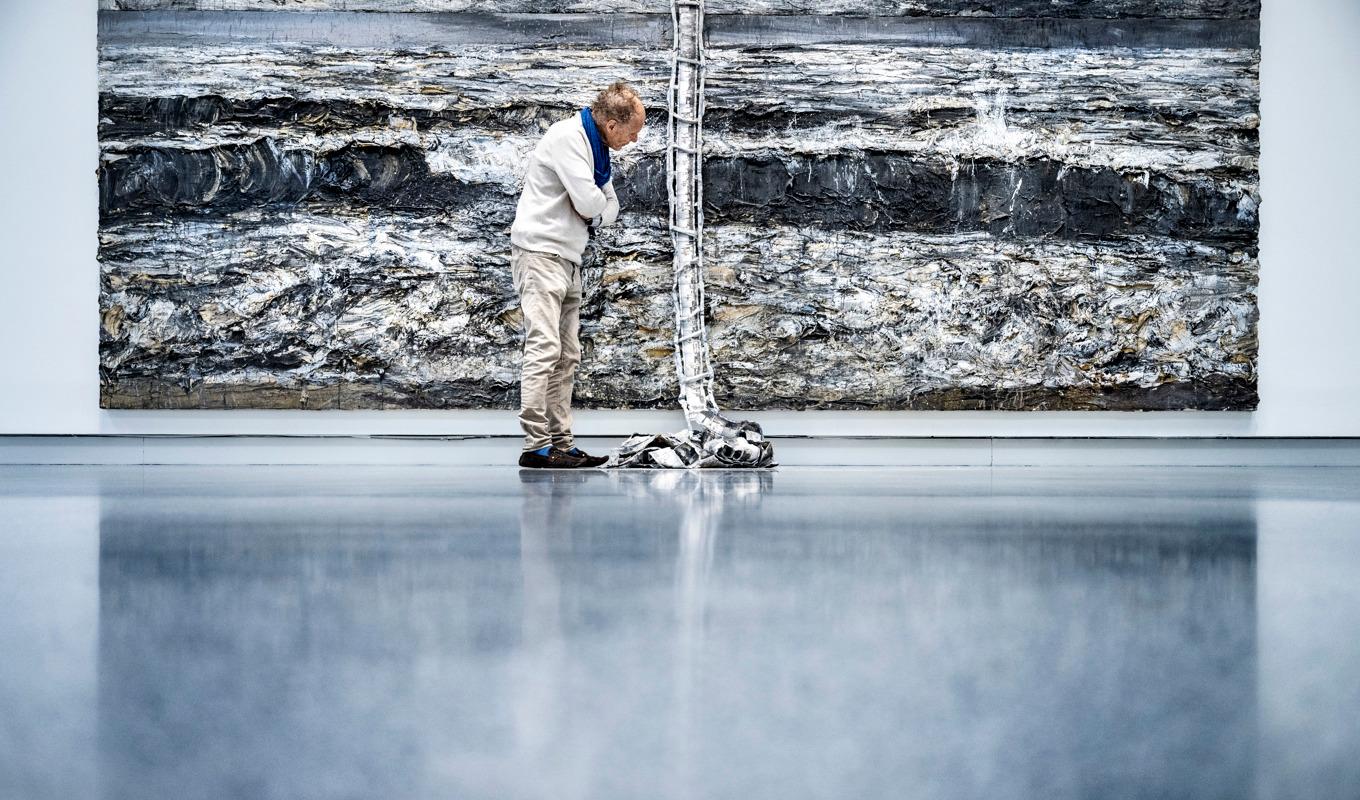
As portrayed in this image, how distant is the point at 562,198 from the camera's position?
3674 mm

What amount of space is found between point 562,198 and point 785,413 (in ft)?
3.77

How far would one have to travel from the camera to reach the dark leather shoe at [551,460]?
3566mm

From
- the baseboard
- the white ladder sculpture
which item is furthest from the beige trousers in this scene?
the white ladder sculpture

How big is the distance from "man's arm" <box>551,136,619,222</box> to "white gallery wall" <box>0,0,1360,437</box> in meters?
0.84

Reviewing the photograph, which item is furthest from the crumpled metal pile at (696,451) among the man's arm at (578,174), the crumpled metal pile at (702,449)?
the man's arm at (578,174)

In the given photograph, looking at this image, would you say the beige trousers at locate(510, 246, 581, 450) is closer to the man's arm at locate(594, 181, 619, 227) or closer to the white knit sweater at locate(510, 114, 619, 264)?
the white knit sweater at locate(510, 114, 619, 264)

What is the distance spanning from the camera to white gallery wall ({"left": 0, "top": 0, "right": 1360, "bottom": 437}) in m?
4.11

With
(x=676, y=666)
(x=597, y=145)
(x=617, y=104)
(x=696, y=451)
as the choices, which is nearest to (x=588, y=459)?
(x=696, y=451)

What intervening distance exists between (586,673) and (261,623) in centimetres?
29

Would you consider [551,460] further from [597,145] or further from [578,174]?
[597,145]

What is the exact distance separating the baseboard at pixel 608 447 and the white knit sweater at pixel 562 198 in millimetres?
793

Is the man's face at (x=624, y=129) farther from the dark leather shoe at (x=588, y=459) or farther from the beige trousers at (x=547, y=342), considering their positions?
the dark leather shoe at (x=588, y=459)
